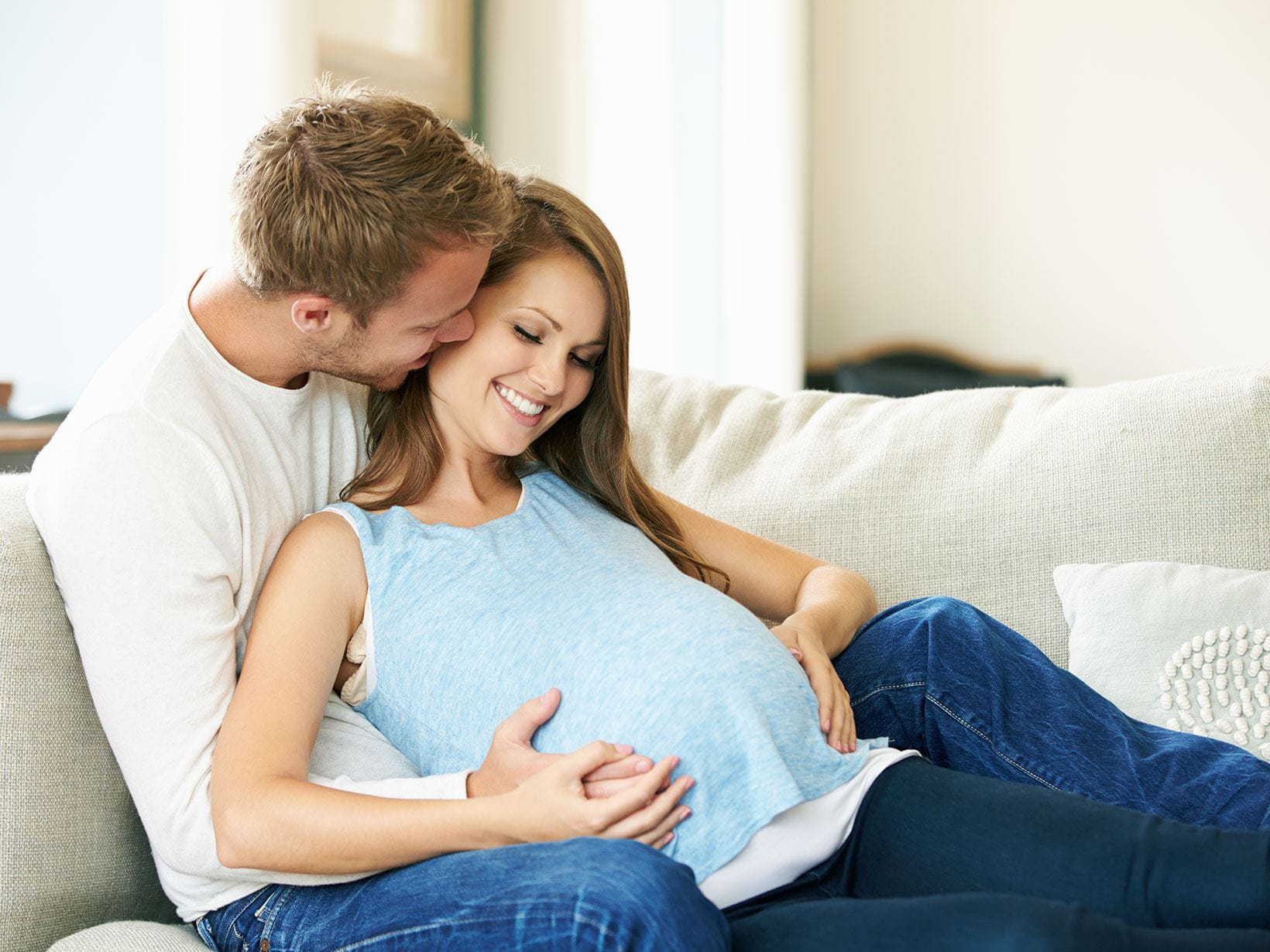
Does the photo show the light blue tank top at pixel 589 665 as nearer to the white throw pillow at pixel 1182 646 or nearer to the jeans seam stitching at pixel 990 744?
the jeans seam stitching at pixel 990 744

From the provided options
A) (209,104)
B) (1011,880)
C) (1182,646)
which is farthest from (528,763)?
(209,104)

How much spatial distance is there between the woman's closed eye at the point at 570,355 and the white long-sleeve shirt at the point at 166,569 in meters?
0.31

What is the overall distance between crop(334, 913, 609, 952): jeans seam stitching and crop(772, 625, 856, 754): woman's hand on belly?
0.36 metres

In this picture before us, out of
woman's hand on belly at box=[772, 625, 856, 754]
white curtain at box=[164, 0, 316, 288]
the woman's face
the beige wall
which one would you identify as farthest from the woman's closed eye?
the beige wall

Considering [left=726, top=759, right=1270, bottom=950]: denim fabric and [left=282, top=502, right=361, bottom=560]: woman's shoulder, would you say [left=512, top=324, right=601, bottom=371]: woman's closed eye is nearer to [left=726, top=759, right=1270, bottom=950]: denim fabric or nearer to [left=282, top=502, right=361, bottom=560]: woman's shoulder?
[left=282, top=502, right=361, bottom=560]: woman's shoulder

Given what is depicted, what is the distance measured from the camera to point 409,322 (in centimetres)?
121

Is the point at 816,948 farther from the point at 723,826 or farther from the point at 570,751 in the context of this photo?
the point at 570,751

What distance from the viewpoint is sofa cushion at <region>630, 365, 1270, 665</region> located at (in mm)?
1518

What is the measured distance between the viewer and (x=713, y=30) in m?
3.58

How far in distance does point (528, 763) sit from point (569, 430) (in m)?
0.53

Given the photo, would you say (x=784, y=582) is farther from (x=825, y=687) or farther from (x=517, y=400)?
(x=517, y=400)

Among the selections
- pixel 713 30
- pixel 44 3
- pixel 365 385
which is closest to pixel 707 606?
pixel 365 385

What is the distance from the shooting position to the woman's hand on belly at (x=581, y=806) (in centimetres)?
100

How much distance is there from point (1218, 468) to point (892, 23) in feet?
8.12
